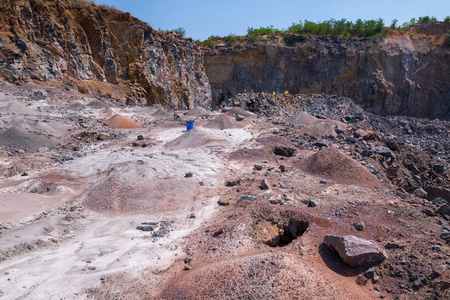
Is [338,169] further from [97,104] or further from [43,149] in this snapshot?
[97,104]

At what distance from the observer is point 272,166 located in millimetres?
6672

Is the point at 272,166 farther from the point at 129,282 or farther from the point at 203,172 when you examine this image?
the point at 129,282

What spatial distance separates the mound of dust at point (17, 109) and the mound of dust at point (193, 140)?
19.0 ft

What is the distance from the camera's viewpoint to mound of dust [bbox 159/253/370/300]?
8.61ft

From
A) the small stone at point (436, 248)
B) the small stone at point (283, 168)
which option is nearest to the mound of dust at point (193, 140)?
the small stone at point (283, 168)

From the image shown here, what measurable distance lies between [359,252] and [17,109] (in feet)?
39.1

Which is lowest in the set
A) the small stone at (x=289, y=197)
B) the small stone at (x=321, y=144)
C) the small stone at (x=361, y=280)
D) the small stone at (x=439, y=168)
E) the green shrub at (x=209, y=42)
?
the small stone at (x=439, y=168)

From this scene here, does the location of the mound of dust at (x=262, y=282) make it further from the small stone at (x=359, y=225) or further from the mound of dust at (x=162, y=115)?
the mound of dust at (x=162, y=115)

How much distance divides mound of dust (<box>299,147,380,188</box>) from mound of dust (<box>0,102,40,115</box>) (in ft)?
33.0

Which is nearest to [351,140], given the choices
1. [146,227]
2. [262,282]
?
[146,227]

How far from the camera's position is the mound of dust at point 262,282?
2623mm

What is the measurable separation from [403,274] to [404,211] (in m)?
1.55

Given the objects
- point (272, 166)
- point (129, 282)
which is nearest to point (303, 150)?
point (272, 166)

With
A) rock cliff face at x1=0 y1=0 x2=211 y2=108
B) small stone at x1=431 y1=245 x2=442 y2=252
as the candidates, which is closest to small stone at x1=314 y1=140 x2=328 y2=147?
small stone at x1=431 y1=245 x2=442 y2=252
